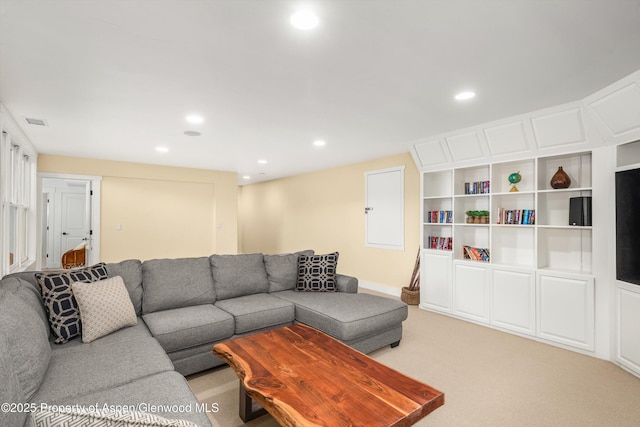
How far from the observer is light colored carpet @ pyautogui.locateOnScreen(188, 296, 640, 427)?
212 centimetres

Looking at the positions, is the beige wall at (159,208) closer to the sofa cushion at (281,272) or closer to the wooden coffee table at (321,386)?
the sofa cushion at (281,272)

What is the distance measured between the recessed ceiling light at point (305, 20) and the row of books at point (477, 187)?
10.4ft

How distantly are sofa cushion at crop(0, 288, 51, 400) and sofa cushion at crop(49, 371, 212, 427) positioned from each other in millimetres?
159

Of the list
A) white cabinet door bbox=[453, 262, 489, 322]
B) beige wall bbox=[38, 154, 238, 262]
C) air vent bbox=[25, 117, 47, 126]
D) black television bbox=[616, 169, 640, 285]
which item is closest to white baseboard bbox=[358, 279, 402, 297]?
white cabinet door bbox=[453, 262, 489, 322]

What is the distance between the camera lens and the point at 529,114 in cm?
326

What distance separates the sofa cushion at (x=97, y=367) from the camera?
153 centimetres

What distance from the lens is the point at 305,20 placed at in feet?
5.68

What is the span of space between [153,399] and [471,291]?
375 cm

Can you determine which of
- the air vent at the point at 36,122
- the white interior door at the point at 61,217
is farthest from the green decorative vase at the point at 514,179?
the white interior door at the point at 61,217

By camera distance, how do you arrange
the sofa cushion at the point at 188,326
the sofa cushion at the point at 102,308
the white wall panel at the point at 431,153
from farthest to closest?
the white wall panel at the point at 431,153
the sofa cushion at the point at 188,326
the sofa cushion at the point at 102,308

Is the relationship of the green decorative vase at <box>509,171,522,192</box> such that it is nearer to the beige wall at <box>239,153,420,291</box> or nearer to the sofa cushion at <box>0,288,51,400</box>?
the beige wall at <box>239,153,420,291</box>

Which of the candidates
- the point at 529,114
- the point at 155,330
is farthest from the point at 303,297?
the point at 529,114

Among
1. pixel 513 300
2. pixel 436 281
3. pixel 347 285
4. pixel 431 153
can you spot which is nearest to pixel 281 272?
pixel 347 285

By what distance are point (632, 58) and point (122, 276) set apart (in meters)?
4.22
